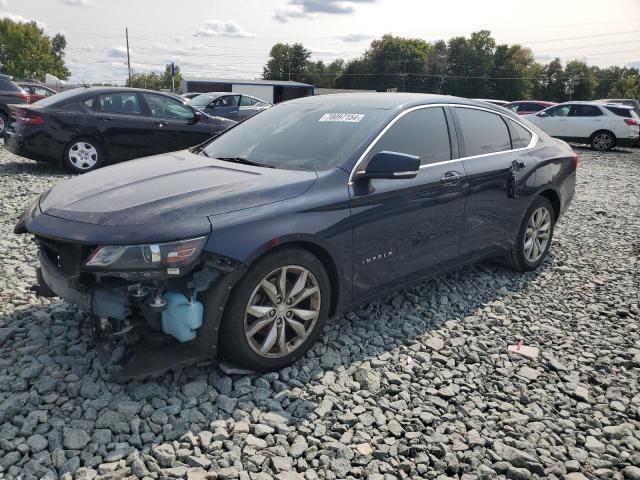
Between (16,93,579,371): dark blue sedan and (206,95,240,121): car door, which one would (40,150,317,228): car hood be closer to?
(16,93,579,371): dark blue sedan

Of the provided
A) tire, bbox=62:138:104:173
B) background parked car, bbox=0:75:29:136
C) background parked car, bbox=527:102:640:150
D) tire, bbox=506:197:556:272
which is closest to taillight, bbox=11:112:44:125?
tire, bbox=62:138:104:173

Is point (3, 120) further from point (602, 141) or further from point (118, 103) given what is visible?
point (602, 141)

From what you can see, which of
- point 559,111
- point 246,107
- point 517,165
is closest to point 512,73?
point 559,111

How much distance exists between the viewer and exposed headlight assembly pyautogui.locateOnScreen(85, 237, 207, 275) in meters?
2.75

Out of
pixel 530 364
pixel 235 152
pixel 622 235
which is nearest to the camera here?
pixel 530 364

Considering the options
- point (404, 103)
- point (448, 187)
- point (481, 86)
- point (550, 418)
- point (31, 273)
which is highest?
point (481, 86)

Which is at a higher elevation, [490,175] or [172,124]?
[172,124]

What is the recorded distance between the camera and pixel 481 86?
332 ft

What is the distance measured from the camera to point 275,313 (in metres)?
3.16

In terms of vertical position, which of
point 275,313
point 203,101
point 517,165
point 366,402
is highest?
point 203,101

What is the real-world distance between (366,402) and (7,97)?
44.7 feet

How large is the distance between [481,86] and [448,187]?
10494 centimetres

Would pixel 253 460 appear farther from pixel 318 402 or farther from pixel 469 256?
pixel 469 256

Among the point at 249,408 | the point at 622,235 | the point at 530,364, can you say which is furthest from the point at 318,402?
the point at 622,235
